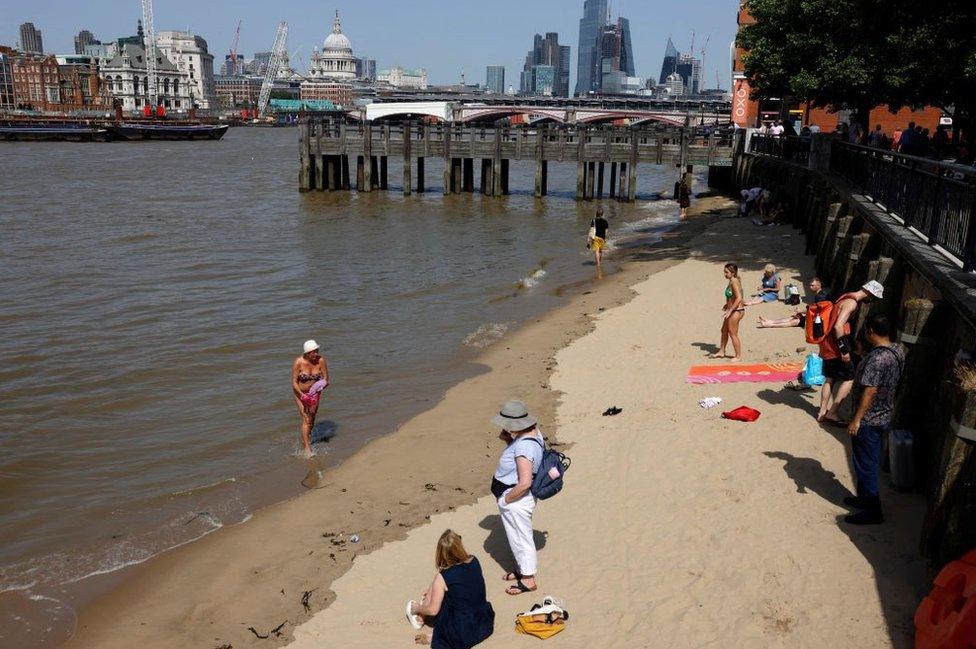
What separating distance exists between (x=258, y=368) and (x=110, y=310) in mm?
6561

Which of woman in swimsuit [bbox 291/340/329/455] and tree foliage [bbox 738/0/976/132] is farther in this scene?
tree foliage [bbox 738/0/976/132]

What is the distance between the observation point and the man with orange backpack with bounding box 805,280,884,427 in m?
8.68

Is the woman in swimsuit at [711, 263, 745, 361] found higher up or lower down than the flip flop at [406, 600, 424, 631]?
higher up

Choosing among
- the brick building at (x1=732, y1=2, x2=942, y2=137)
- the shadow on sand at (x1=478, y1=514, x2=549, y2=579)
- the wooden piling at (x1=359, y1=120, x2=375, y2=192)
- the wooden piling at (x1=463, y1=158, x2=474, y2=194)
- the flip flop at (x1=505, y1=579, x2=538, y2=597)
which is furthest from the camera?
the wooden piling at (x1=463, y1=158, x2=474, y2=194)

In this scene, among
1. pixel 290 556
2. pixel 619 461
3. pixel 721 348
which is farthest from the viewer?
pixel 721 348

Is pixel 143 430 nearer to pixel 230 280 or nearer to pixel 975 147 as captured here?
pixel 230 280

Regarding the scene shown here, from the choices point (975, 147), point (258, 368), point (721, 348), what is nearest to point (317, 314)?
point (258, 368)

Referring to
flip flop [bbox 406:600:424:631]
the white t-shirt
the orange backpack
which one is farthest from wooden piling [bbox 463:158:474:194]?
flip flop [bbox 406:600:424:631]

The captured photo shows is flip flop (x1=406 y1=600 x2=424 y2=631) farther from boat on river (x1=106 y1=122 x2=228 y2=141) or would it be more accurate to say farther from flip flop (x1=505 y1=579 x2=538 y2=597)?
boat on river (x1=106 y1=122 x2=228 y2=141)

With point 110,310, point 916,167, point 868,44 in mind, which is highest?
point 868,44

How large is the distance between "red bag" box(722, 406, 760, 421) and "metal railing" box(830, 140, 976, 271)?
2609 mm

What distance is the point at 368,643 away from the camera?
6.27 m

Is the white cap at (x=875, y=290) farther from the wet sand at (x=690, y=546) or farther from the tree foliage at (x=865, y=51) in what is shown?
the tree foliage at (x=865, y=51)

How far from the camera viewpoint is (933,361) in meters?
7.61
